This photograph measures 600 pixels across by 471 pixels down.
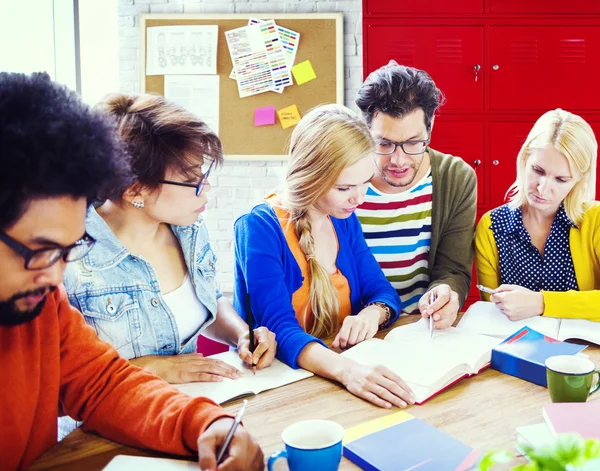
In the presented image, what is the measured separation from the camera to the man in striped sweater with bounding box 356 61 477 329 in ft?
5.57

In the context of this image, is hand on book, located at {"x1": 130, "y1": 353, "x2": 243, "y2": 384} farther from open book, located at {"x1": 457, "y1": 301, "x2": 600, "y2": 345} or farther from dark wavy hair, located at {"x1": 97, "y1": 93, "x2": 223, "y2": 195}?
open book, located at {"x1": 457, "y1": 301, "x2": 600, "y2": 345}

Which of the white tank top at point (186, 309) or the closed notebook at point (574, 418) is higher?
the white tank top at point (186, 309)

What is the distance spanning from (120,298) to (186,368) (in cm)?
21

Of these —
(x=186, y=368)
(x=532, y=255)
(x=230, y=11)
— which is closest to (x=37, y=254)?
(x=186, y=368)

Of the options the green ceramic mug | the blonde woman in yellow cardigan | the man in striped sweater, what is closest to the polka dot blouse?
the blonde woman in yellow cardigan

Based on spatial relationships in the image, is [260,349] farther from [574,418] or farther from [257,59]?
[257,59]

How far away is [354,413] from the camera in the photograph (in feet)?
3.27

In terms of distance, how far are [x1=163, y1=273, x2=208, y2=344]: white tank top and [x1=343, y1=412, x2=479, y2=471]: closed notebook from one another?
56 centimetres

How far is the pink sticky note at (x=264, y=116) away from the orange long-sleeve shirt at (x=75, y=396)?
2.63 meters

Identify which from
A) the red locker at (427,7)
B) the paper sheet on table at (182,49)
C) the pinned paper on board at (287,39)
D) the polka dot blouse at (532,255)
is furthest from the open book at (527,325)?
the paper sheet on table at (182,49)

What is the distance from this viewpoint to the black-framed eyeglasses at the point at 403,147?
5.53ft

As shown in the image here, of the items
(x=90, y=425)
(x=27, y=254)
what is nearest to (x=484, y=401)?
(x=90, y=425)

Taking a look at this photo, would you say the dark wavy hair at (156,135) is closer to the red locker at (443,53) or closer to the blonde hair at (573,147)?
the blonde hair at (573,147)

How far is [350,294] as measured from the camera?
159 cm
